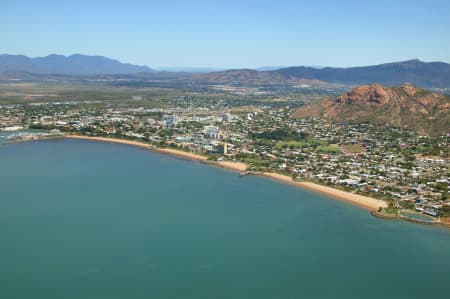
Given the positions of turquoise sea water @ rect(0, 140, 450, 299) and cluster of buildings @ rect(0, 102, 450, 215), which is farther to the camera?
cluster of buildings @ rect(0, 102, 450, 215)

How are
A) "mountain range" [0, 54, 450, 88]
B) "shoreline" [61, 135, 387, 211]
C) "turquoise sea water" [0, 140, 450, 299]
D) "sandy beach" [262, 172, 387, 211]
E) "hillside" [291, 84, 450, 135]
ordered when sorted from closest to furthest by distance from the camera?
"turquoise sea water" [0, 140, 450, 299], "sandy beach" [262, 172, 387, 211], "shoreline" [61, 135, 387, 211], "hillside" [291, 84, 450, 135], "mountain range" [0, 54, 450, 88]

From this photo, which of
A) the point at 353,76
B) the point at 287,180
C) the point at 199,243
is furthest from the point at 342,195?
the point at 353,76

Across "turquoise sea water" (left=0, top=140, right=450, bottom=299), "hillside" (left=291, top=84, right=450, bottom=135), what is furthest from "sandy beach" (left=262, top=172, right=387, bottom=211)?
"hillside" (left=291, top=84, right=450, bottom=135)

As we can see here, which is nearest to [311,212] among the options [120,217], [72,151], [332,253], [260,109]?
[332,253]

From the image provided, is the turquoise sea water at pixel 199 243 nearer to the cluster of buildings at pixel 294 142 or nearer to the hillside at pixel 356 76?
the cluster of buildings at pixel 294 142

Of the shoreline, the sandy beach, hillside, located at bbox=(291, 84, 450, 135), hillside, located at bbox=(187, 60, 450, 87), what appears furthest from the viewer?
hillside, located at bbox=(187, 60, 450, 87)

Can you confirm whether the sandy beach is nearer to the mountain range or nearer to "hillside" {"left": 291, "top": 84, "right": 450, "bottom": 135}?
"hillside" {"left": 291, "top": 84, "right": 450, "bottom": 135}

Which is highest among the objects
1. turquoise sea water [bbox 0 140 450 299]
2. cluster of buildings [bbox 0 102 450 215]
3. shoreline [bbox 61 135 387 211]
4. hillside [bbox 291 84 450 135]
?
hillside [bbox 291 84 450 135]
